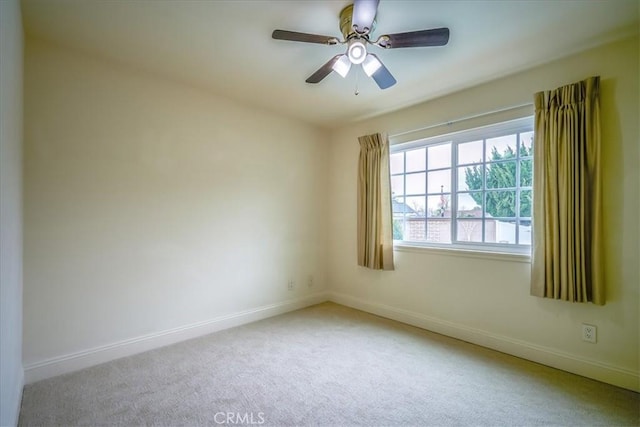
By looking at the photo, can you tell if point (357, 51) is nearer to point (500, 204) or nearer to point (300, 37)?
point (300, 37)

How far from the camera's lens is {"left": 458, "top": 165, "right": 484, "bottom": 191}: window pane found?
277 cm

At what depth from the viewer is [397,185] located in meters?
3.42

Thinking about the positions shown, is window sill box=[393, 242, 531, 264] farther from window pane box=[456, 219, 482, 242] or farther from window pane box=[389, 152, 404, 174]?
window pane box=[389, 152, 404, 174]

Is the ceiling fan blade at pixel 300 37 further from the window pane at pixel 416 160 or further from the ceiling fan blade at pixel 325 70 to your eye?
the window pane at pixel 416 160

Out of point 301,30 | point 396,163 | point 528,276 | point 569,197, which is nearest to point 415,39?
point 301,30

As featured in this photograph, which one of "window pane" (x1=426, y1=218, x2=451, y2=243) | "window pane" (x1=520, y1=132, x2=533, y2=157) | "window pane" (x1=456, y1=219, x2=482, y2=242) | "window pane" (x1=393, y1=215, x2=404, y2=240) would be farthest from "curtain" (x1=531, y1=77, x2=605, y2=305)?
"window pane" (x1=393, y1=215, x2=404, y2=240)

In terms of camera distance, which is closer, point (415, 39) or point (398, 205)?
point (415, 39)

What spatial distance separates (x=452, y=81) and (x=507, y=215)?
4.23ft

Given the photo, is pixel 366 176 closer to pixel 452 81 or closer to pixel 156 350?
pixel 452 81

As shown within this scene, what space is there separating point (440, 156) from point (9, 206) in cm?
326

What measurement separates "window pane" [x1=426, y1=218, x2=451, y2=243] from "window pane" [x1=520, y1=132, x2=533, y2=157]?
0.87 meters

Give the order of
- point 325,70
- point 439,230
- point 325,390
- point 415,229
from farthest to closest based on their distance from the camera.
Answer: point 415,229 → point 439,230 → point 325,70 → point 325,390

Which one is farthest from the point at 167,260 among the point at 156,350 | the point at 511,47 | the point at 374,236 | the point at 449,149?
the point at 511,47

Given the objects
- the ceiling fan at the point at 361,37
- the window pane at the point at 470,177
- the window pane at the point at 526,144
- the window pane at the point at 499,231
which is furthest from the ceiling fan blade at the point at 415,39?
the window pane at the point at 499,231
